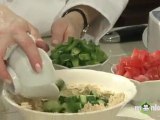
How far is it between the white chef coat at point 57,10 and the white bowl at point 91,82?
48cm

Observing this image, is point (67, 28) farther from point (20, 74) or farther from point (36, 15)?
point (20, 74)

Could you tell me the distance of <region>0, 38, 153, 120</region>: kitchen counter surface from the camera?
65cm

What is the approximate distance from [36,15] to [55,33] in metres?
0.22

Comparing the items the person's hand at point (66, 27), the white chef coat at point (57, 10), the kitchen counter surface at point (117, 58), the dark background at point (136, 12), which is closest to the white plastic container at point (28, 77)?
the kitchen counter surface at point (117, 58)

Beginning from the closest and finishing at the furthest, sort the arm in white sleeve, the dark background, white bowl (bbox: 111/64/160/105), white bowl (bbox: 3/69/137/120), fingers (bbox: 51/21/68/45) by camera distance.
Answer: white bowl (bbox: 3/69/137/120)
white bowl (bbox: 111/64/160/105)
fingers (bbox: 51/21/68/45)
the arm in white sleeve
the dark background

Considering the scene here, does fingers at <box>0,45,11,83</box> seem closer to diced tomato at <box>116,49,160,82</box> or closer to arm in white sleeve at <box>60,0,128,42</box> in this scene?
diced tomato at <box>116,49,160,82</box>

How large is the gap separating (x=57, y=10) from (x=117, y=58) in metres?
0.28

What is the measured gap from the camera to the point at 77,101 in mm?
630

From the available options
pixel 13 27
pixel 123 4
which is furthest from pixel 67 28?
pixel 13 27

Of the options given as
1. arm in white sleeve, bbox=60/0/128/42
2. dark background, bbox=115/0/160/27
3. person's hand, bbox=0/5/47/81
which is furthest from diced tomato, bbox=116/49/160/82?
dark background, bbox=115/0/160/27

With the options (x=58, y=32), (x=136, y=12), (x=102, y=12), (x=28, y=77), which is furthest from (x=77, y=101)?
(x=136, y=12)

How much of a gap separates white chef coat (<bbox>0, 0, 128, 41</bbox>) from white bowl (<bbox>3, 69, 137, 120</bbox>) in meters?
0.48

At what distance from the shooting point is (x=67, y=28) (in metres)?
1.04

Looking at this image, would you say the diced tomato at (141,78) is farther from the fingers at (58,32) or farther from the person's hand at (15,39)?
the fingers at (58,32)
